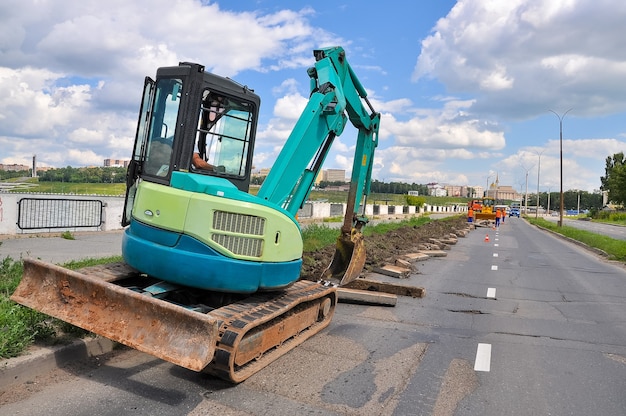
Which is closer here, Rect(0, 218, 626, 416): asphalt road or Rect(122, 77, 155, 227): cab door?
Rect(0, 218, 626, 416): asphalt road

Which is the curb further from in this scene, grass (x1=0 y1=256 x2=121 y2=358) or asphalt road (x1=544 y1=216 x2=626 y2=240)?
asphalt road (x1=544 y1=216 x2=626 y2=240)

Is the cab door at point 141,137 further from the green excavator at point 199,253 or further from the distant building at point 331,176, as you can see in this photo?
the distant building at point 331,176

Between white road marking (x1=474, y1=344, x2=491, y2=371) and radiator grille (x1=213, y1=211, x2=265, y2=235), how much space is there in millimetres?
2882

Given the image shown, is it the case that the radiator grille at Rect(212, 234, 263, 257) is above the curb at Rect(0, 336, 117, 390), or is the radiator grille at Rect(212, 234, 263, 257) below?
above

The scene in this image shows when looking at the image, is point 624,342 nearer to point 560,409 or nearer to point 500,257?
point 560,409

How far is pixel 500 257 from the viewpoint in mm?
18844

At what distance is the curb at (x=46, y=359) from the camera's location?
4598mm

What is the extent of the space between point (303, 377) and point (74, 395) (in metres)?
2.09

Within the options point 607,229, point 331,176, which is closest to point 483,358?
point 331,176

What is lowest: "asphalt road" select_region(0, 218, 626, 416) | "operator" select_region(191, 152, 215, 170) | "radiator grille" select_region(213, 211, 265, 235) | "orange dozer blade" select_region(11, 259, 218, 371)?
"asphalt road" select_region(0, 218, 626, 416)

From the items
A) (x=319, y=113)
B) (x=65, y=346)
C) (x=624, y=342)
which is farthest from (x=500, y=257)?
(x=65, y=346)

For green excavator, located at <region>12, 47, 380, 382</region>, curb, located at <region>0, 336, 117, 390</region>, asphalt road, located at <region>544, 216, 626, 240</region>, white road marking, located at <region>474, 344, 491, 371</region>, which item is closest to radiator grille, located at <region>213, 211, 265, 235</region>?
green excavator, located at <region>12, 47, 380, 382</region>

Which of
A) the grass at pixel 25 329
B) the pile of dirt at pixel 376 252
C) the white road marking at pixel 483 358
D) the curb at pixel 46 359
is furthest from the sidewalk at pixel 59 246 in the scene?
the white road marking at pixel 483 358

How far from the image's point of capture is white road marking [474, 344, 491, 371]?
19.6 ft
